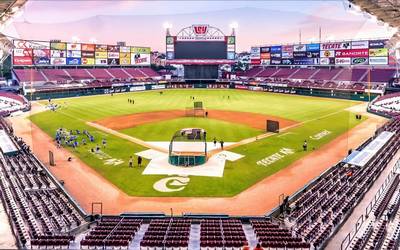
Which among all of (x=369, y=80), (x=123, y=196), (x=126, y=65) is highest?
(x=126, y=65)

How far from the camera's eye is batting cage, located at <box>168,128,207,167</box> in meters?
32.9

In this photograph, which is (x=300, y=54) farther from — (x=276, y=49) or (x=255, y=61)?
(x=255, y=61)

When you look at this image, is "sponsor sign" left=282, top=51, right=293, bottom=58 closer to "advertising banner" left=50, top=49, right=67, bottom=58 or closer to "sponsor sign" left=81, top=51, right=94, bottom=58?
"sponsor sign" left=81, top=51, right=94, bottom=58

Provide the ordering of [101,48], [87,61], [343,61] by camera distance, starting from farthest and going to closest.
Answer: [101,48] < [87,61] < [343,61]

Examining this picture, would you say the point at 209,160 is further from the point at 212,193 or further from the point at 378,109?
the point at 378,109

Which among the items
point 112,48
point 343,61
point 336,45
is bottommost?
point 343,61

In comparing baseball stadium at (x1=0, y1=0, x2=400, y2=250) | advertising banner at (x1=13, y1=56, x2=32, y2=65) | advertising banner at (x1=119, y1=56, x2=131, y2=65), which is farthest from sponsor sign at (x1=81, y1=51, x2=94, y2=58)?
baseball stadium at (x1=0, y1=0, x2=400, y2=250)

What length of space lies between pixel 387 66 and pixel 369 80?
919cm

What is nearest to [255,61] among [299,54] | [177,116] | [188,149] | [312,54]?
[299,54]

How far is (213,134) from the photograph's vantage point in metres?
46.1

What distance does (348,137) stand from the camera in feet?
148

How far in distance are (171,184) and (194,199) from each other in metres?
3.39

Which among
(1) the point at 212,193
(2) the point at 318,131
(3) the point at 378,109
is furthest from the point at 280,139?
(3) the point at 378,109

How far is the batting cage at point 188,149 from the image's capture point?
32.9m
